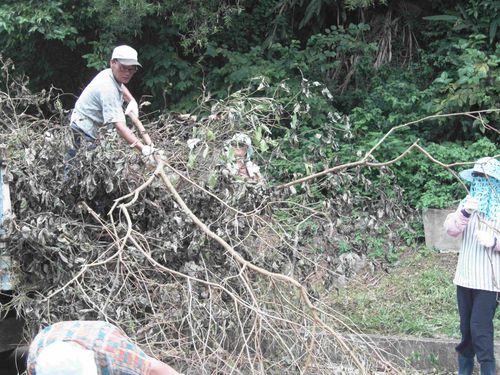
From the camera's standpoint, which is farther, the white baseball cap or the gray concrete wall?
the gray concrete wall

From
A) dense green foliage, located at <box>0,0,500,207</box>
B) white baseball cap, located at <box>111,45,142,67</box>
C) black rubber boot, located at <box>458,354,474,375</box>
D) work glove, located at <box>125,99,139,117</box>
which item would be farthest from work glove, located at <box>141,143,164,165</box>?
dense green foliage, located at <box>0,0,500,207</box>

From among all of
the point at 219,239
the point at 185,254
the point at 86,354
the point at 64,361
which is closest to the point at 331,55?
the point at 185,254

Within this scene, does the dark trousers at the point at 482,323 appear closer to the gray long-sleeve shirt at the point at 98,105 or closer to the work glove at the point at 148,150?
the work glove at the point at 148,150

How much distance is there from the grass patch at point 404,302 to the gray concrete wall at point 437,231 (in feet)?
1.50

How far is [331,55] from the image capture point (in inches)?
392

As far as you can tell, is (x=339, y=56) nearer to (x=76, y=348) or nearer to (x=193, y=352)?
(x=193, y=352)

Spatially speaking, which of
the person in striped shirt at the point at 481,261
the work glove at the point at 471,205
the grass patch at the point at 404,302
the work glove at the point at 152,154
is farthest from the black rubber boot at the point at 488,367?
the work glove at the point at 152,154

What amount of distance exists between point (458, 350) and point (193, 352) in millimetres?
2018

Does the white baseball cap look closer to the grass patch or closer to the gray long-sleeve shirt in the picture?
the gray long-sleeve shirt

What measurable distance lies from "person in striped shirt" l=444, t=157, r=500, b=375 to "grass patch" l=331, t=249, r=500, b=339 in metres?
0.73

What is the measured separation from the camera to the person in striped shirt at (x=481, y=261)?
194 inches

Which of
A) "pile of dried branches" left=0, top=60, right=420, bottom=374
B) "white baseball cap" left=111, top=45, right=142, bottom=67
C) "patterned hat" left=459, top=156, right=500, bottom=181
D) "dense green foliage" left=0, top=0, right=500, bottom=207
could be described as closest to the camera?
"pile of dried branches" left=0, top=60, right=420, bottom=374

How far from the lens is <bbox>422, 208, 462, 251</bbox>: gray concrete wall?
7.84m

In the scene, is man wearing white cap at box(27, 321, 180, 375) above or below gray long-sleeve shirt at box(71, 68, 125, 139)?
below
